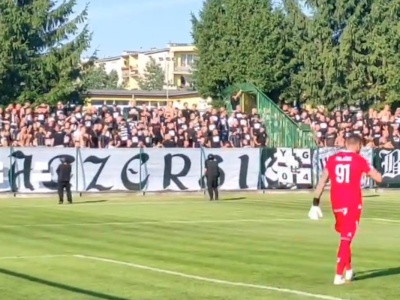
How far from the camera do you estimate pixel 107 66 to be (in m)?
190

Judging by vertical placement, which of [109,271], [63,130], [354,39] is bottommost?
[109,271]

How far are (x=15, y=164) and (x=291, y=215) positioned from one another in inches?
528

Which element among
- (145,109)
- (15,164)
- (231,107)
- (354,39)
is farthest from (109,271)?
(354,39)

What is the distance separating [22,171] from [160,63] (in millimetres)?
122946

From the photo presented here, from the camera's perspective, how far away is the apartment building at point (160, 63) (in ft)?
505

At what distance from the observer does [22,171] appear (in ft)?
135

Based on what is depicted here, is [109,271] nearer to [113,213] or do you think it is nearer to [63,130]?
[113,213]

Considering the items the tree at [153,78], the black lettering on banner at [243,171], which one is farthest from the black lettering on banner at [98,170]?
the tree at [153,78]

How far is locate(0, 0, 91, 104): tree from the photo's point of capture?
61.4 metres

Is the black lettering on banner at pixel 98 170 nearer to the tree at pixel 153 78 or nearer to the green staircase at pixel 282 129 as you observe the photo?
the green staircase at pixel 282 129

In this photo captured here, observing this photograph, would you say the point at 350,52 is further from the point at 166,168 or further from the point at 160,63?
the point at 160,63

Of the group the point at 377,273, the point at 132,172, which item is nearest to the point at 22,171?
the point at 132,172

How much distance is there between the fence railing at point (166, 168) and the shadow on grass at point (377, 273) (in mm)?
25594

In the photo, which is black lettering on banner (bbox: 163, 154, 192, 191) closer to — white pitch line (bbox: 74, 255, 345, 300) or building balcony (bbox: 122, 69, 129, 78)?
white pitch line (bbox: 74, 255, 345, 300)
